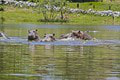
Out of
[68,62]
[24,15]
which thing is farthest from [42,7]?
[68,62]

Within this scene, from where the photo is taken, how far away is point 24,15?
5527 inches

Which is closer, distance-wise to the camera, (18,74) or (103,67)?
(18,74)

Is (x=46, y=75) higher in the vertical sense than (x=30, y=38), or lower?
higher

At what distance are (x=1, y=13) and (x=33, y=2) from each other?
104 feet

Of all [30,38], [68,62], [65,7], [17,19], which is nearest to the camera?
[68,62]

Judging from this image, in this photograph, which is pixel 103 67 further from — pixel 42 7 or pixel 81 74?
pixel 42 7

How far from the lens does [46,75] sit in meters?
20.1

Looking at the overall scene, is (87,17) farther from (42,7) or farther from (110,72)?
(110,72)

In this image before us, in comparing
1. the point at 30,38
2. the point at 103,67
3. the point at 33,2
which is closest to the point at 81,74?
the point at 103,67

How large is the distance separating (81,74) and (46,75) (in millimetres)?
1406

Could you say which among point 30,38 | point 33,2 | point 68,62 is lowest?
point 33,2

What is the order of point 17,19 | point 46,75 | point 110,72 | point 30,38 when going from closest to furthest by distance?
point 46,75
point 110,72
point 30,38
point 17,19

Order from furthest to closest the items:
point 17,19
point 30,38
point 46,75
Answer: point 17,19 < point 30,38 < point 46,75

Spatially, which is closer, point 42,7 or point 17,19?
point 17,19
